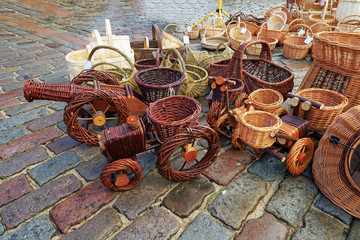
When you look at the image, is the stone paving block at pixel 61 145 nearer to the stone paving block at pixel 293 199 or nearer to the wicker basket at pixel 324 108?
the stone paving block at pixel 293 199

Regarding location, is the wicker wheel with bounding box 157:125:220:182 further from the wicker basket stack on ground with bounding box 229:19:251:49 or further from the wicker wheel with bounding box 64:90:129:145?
the wicker basket stack on ground with bounding box 229:19:251:49

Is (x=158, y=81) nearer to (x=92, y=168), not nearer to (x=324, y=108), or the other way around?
(x=92, y=168)

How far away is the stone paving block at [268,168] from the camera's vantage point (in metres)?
2.05

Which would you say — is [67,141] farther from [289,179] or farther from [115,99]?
[289,179]

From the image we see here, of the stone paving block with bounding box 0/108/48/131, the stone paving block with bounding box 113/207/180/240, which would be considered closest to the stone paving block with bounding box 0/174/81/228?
the stone paving block with bounding box 113/207/180/240

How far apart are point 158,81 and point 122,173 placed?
1.33 meters

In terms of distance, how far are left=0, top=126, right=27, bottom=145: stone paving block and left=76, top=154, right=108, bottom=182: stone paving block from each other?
0.91 metres

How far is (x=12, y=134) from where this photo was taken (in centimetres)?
252

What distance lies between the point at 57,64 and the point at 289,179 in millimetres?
4131

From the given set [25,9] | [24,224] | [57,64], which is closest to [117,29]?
[57,64]

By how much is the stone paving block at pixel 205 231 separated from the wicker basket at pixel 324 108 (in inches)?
55.1

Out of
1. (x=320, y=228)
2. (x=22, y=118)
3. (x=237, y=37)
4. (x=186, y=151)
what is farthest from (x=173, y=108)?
(x=237, y=37)

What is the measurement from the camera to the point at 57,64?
4.23 metres

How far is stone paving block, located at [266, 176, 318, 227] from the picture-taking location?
Result: 67.5 inches
